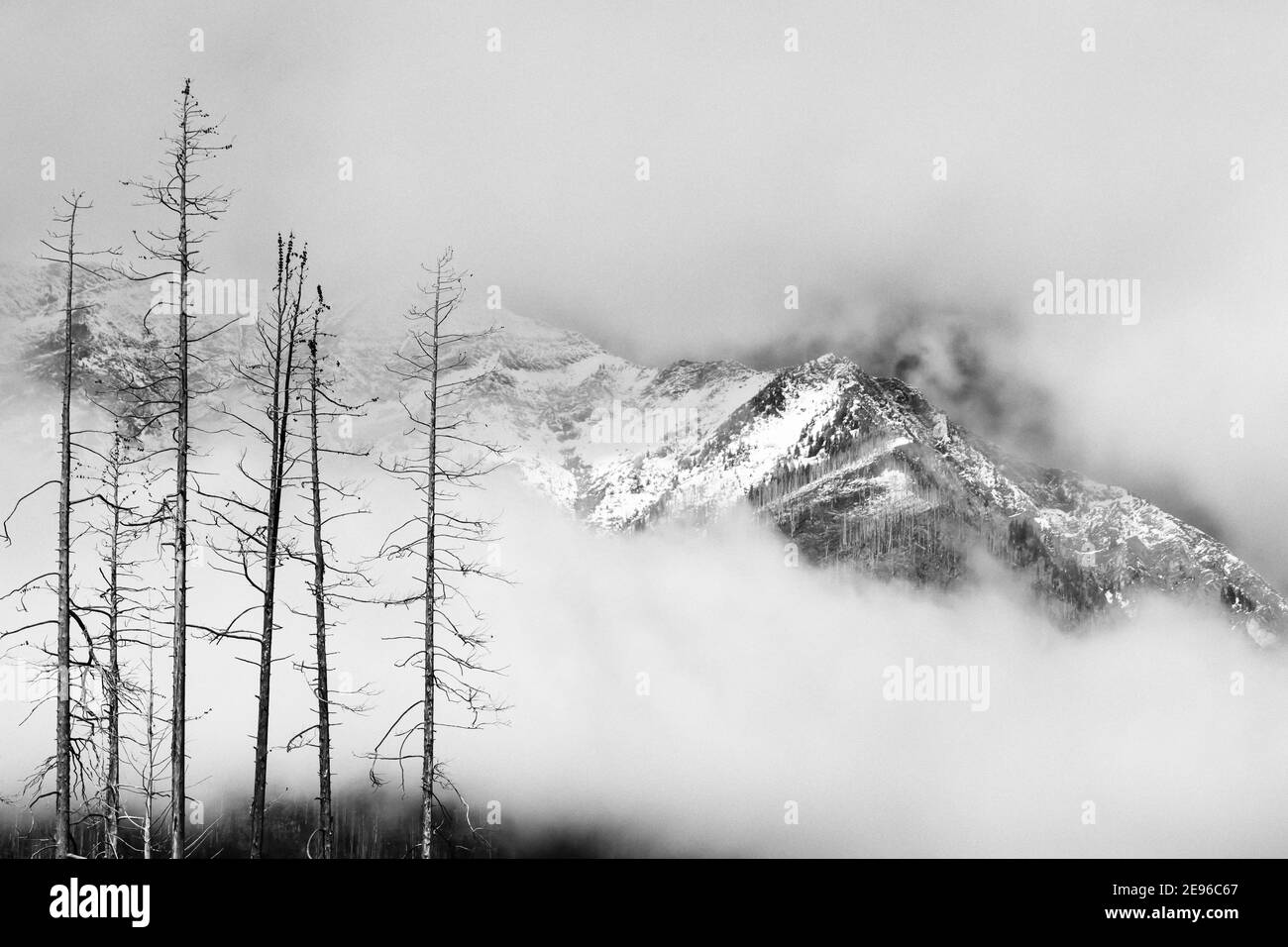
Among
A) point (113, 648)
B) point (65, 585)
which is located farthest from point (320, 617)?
point (113, 648)

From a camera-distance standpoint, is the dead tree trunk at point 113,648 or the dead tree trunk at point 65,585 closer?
the dead tree trunk at point 65,585

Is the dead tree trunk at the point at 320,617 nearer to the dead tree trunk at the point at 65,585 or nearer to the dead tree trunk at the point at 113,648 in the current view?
the dead tree trunk at the point at 65,585

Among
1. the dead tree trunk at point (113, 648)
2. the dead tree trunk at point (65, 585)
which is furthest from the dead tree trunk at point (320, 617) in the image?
the dead tree trunk at point (113, 648)

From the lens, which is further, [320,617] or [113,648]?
[113,648]

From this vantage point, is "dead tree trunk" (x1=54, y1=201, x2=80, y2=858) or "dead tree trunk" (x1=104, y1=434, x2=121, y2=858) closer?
"dead tree trunk" (x1=54, y1=201, x2=80, y2=858)

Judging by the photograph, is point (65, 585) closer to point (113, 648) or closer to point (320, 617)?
point (320, 617)

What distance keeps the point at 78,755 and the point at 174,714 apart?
8.14 feet

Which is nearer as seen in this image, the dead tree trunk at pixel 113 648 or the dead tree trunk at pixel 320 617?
the dead tree trunk at pixel 320 617

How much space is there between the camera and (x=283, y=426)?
22.6m

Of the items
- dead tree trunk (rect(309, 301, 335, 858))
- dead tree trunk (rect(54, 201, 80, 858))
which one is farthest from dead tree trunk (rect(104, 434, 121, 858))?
dead tree trunk (rect(309, 301, 335, 858))

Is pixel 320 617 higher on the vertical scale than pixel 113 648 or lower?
higher

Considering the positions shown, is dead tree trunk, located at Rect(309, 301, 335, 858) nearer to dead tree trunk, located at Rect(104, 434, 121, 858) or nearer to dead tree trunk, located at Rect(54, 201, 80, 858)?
dead tree trunk, located at Rect(54, 201, 80, 858)
